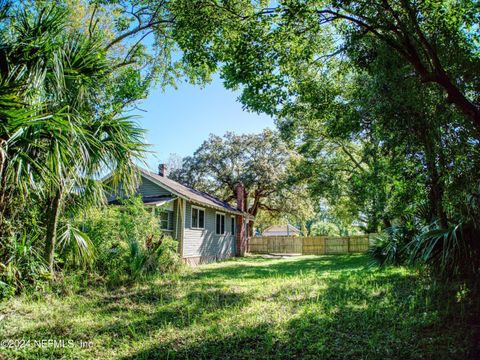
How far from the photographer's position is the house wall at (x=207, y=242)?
1445 centimetres

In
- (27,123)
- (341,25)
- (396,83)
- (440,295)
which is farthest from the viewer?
(341,25)

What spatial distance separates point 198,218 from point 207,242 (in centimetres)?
163

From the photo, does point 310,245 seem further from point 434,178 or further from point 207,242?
point 434,178

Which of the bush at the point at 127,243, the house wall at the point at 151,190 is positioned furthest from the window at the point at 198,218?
the bush at the point at 127,243

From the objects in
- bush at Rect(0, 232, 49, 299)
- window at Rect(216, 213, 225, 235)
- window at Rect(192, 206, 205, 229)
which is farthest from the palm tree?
window at Rect(216, 213, 225, 235)

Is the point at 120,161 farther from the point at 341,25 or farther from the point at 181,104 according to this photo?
the point at 181,104

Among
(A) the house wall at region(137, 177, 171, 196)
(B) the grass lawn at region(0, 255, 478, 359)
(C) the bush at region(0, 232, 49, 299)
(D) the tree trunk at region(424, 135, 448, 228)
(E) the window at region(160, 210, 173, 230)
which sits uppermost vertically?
(A) the house wall at region(137, 177, 171, 196)

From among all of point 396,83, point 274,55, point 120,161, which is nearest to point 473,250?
point 396,83

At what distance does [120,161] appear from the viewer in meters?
6.10

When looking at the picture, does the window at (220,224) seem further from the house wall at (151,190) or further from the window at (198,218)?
the house wall at (151,190)

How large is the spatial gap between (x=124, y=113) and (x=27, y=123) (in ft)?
7.61

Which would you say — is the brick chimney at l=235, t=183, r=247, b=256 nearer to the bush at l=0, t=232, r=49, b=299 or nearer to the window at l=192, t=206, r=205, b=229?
the window at l=192, t=206, r=205, b=229

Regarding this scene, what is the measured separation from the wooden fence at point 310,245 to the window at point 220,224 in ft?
21.6

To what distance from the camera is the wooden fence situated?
2323 cm
